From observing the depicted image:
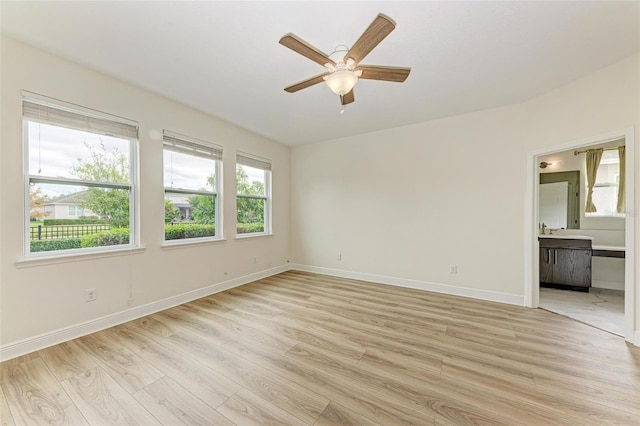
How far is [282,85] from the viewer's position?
2902mm

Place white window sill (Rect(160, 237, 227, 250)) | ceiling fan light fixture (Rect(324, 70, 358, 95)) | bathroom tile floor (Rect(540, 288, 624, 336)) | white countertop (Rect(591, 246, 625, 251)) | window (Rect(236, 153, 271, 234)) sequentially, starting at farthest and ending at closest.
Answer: window (Rect(236, 153, 271, 234)) → white countertop (Rect(591, 246, 625, 251)) → white window sill (Rect(160, 237, 227, 250)) → bathroom tile floor (Rect(540, 288, 624, 336)) → ceiling fan light fixture (Rect(324, 70, 358, 95))

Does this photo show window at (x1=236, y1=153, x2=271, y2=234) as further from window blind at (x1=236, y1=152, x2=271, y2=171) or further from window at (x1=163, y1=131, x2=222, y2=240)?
window at (x1=163, y1=131, x2=222, y2=240)

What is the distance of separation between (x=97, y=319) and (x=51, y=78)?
97.7 inches

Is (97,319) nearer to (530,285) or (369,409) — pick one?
(369,409)

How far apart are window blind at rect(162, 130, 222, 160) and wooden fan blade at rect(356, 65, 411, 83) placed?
8.84 feet

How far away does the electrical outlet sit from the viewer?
8.50ft

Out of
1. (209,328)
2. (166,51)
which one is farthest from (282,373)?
(166,51)

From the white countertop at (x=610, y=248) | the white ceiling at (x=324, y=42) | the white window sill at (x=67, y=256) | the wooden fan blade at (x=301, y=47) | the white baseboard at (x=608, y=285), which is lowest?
the white baseboard at (x=608, y=285)

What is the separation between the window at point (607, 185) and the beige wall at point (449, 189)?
2075 mm

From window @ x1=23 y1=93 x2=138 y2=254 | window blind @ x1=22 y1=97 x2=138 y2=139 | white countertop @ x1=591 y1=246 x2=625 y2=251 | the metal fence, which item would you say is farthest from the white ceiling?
white countertop @ x1=591 y1=246 x2=625 y2=251

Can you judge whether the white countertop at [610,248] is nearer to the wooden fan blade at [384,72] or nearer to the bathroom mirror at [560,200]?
the bathroom mirror at [560,200]

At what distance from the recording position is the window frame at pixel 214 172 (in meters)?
3.35

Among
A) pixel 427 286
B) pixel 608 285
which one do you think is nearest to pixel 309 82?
pixel 427 286

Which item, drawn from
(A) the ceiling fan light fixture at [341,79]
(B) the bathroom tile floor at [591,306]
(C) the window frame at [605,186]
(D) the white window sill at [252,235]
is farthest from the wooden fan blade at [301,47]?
(C) the window frame at [605,186]
